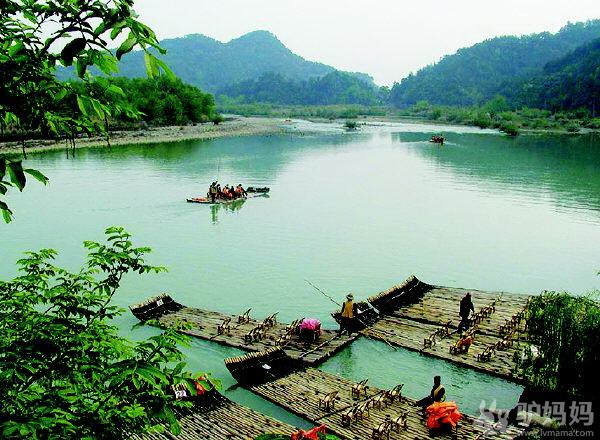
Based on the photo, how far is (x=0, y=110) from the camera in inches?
187

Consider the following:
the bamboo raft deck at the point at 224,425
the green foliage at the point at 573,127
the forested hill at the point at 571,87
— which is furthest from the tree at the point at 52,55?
the forested hill at the point at 571,87

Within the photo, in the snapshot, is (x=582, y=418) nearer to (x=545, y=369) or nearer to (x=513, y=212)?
(x=545, y=369)

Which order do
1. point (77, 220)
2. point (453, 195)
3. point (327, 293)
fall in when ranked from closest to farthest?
1. point (327, 293)
2. point (77, 220)
3. point (453, 195)

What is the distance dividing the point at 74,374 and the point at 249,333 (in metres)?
13.9

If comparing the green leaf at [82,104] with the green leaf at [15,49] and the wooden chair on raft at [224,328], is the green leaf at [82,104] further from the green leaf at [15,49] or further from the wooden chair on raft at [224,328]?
the wooden chair on raft at [224,328]

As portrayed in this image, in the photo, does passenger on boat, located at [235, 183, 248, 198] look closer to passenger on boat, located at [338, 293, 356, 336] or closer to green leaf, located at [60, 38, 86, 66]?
passenger on boat, located at [338, 293, 356, 336]

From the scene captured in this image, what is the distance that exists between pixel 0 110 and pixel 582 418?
12.7 meters

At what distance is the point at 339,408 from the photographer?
14.0 meters

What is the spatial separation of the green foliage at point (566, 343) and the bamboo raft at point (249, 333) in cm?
705

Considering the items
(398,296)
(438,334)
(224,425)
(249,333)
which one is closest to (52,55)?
(224,425)

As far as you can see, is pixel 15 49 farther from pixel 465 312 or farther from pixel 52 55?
pixel 465 312

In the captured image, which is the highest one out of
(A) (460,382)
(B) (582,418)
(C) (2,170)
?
(C) (2,170)

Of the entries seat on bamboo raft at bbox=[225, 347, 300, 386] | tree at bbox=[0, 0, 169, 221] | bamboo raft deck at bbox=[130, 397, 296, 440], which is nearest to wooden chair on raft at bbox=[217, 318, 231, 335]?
seat on bamboo raft at bbox=[225, 347, 300, 386]

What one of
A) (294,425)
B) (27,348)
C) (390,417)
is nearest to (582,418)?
(390,417)
